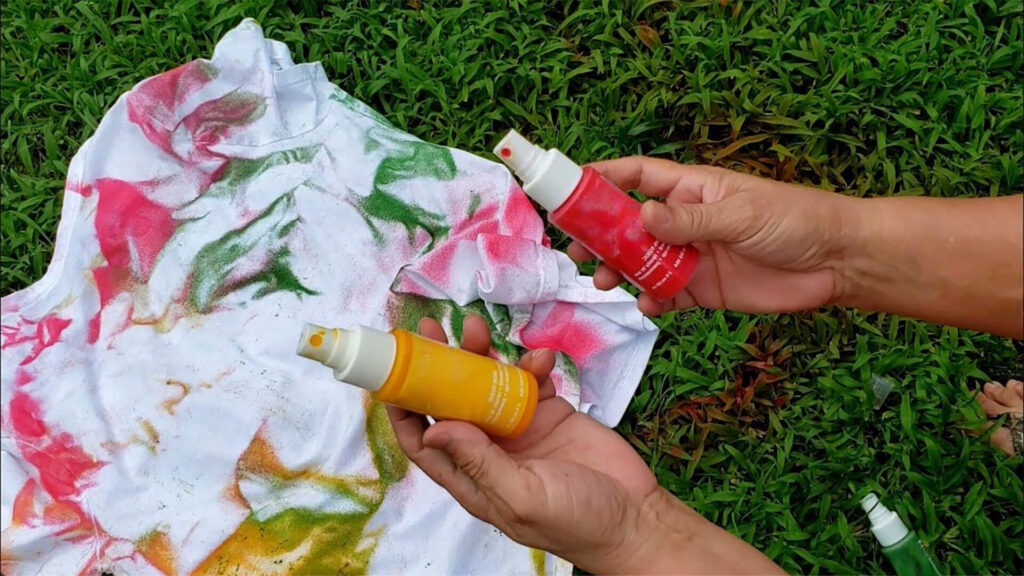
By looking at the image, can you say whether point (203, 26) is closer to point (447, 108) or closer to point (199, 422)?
point (447, 108)

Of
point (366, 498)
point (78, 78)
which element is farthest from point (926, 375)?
point (78, 78)

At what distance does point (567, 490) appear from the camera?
164cm

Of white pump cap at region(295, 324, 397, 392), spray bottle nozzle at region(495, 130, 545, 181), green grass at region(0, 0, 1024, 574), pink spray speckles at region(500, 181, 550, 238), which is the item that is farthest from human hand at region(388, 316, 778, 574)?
pink spray speckles at region(500, 181, 550, 238)

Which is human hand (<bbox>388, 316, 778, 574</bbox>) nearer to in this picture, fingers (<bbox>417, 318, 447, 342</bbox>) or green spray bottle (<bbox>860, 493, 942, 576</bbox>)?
fingers (<bbox>417, 318, 447, 342</bbox>)

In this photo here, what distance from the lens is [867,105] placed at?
251cm

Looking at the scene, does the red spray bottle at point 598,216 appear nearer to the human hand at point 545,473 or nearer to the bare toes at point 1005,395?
the human hand at point 545,473

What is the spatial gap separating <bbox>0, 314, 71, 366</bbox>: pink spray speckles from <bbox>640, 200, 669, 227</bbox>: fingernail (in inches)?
59.3

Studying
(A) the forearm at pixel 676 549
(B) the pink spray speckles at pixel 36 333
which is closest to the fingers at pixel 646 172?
(A) the forearm at pixel 676 549

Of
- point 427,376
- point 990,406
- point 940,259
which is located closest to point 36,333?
point 427,376

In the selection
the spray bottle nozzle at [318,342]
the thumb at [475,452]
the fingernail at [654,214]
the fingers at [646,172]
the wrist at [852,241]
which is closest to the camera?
the spray bottle nozzle at [318,342]

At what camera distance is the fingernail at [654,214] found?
1689 millimetres

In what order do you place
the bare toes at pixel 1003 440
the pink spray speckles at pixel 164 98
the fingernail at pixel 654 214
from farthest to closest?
the pink spray speckles at pixel 164 98 < the bare toes at pixel 1003 440 < the fingernail at pixel 654 214

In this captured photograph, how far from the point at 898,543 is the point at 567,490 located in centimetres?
99

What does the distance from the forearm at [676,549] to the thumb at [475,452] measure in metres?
0.32
